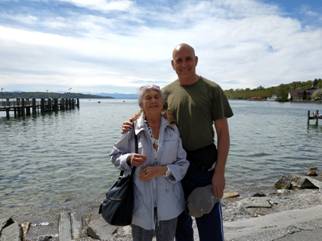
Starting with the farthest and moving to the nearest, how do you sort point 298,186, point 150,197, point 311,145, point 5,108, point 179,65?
point 5,108 < point 311,145 < point 298,186 < point 179,65 < point 150,197

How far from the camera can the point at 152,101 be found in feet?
10.6

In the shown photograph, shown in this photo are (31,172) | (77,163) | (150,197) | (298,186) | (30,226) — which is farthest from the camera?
(77,163)

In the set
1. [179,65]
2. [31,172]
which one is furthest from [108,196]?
[31,172]

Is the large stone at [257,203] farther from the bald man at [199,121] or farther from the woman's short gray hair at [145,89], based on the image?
the woman's short gray hair at [145,89]

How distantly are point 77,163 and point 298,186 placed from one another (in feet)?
34.3

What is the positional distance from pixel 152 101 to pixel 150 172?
0.60 m

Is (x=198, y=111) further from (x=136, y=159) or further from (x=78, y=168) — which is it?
(x=78, y=168)

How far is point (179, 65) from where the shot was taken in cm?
343

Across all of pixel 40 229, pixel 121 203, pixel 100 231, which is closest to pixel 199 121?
pixel 121 203

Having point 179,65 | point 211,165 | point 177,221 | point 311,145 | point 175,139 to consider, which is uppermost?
point 179,65

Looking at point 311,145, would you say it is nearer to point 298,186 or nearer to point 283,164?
point 283,164

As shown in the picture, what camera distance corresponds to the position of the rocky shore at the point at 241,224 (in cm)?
526

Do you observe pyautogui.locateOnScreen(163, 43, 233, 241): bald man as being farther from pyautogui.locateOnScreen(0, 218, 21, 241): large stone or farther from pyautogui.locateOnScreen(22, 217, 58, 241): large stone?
pyautogui.locateOnScreen(22, 217, 58, 241): large stone


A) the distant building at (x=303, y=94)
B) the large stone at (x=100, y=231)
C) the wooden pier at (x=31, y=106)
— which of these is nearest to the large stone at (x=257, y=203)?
the large stone at (x=100, y=231)
